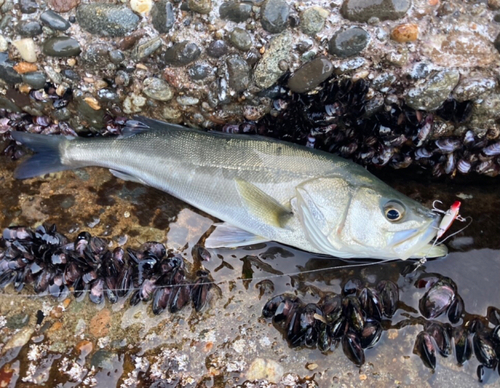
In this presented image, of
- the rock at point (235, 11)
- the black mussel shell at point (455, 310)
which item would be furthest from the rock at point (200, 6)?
the black mussel shell at point (455, 310)

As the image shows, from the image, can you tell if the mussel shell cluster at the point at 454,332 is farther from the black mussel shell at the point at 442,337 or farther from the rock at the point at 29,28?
the rock at the point at 29,28

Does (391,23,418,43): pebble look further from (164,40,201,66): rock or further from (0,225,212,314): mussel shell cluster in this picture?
(0,225,212,314): mussel shell cluster

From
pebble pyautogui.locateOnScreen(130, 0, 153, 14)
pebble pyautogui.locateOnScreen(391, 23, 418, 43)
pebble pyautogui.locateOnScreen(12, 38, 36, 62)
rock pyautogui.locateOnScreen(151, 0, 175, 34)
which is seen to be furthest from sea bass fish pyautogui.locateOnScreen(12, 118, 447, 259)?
pebble pyautogui.locateOnScreen(391, 23, 418, 43)

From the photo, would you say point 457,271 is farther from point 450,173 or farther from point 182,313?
point 182,313

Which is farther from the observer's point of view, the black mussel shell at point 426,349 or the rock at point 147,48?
the rock at point 147,48

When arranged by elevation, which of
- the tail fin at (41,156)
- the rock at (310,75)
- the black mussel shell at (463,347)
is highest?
the rock at (310,75)

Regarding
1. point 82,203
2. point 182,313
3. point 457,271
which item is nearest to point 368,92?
point 457,271
